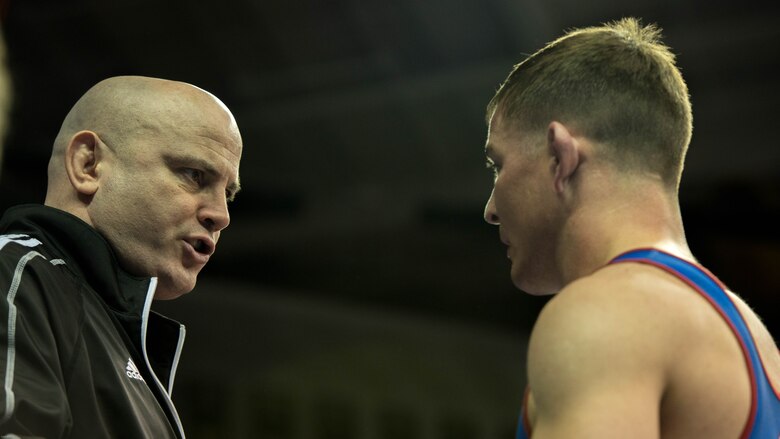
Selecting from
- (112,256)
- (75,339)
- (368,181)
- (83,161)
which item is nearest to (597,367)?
(75,339)

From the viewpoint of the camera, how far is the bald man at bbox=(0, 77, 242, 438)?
1697 millimetres

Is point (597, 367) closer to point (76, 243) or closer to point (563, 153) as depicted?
point (563, 153)

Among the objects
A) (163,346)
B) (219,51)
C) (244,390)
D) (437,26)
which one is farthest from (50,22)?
(163,346)

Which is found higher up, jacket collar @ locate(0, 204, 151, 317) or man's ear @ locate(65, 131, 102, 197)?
man's ear @ locate(65, 131, 102, 197)

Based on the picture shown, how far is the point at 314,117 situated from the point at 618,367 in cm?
783

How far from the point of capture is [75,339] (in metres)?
1.82

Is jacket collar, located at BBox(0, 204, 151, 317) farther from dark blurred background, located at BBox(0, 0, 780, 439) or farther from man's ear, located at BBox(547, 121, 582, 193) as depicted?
dark blurred background, located at BBox(0, 0, 780, 439)

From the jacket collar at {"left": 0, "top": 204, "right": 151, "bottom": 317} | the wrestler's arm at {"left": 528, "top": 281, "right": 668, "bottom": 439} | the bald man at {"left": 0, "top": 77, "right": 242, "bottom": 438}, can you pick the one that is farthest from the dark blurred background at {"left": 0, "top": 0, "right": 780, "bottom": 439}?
the wrestler's arm at {"left": 528, "top": 281, "right": 668, "bottom": 439}

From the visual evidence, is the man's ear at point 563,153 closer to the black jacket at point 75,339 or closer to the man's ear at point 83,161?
the black jacket at point 75,339

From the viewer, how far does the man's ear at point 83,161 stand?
87.5 inches

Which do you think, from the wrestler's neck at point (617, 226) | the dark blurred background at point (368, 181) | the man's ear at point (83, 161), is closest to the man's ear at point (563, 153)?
the wrestler's neck at point (617, 226)

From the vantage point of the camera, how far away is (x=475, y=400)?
894 centimetres

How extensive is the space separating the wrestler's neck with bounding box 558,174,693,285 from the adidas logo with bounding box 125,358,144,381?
101cm

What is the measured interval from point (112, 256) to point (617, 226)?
122 cm
